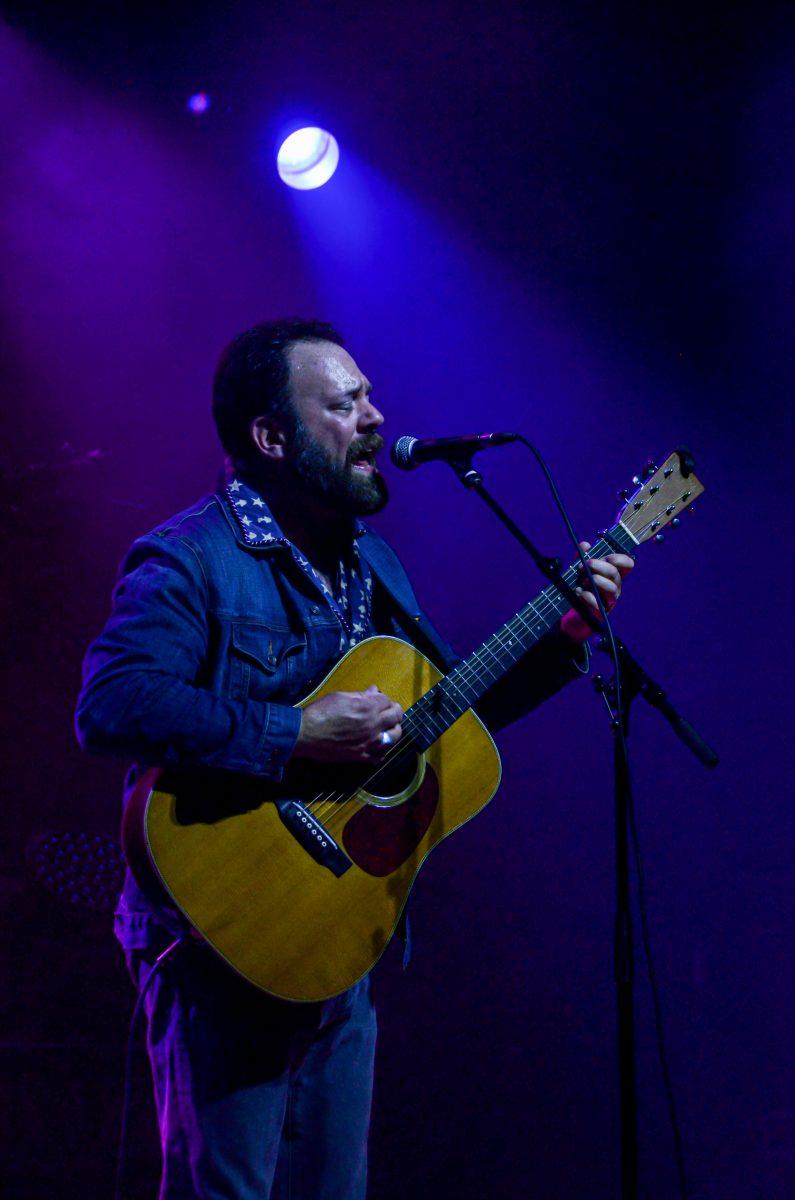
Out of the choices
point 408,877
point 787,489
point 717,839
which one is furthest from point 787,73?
point 408,877

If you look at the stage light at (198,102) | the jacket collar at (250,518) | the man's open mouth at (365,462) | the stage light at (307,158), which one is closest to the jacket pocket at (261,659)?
the jacket collar at (250,518)

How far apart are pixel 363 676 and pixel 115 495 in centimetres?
208

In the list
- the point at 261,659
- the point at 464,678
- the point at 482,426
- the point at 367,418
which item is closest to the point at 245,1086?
the point at 261,659

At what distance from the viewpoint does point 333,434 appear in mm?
2682

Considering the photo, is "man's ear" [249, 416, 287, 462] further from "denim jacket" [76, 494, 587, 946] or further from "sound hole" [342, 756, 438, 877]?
"sound hole" [342, 756, 438, 877]

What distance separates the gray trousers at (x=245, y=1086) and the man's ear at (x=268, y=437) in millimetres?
1385

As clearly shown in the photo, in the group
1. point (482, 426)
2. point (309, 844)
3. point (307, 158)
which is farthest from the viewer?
point (307, 158)

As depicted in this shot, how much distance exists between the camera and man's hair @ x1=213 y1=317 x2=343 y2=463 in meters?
2.77

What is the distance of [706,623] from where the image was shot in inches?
154

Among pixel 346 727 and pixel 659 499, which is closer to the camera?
pixel 346 727

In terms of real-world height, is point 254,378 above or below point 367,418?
above

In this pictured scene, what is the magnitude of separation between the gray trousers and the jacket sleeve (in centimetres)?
42

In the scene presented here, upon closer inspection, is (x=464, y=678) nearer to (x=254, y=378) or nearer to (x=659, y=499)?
(x=659, y=499)

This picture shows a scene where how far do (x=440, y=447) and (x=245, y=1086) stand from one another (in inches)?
58.2
